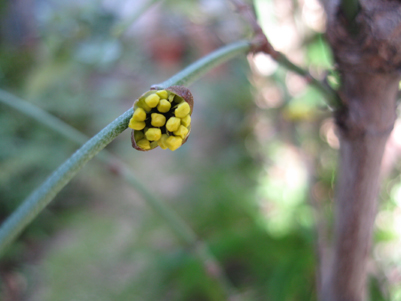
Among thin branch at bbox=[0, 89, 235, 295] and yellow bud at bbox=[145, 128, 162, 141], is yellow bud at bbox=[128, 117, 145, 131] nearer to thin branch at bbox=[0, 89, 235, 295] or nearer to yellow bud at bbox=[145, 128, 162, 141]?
yellow bud at bbox=[145, 128, 162, 141]

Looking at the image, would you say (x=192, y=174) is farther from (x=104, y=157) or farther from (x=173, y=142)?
(x=173, y=142)

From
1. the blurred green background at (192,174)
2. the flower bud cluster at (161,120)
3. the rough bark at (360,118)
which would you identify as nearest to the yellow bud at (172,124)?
the flower bud cluster at (161,120)

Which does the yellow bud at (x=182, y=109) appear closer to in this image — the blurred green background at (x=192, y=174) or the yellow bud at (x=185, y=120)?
the yellow bud at (x=185, y=120)

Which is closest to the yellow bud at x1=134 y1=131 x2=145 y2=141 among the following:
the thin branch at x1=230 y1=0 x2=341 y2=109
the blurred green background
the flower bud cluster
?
the flower bud cluster

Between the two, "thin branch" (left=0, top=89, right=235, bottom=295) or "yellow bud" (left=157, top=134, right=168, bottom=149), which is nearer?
"yellow bud" (left=157, top=134, right=168, bottom=149)

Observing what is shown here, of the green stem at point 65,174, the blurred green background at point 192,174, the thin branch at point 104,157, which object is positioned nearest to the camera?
the green stem at point 65,174

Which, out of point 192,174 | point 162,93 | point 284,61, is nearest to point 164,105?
point 162,93

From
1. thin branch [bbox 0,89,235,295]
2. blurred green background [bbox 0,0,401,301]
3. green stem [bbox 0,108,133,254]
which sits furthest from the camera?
blurred green background [bbox 0,0,401,301]
